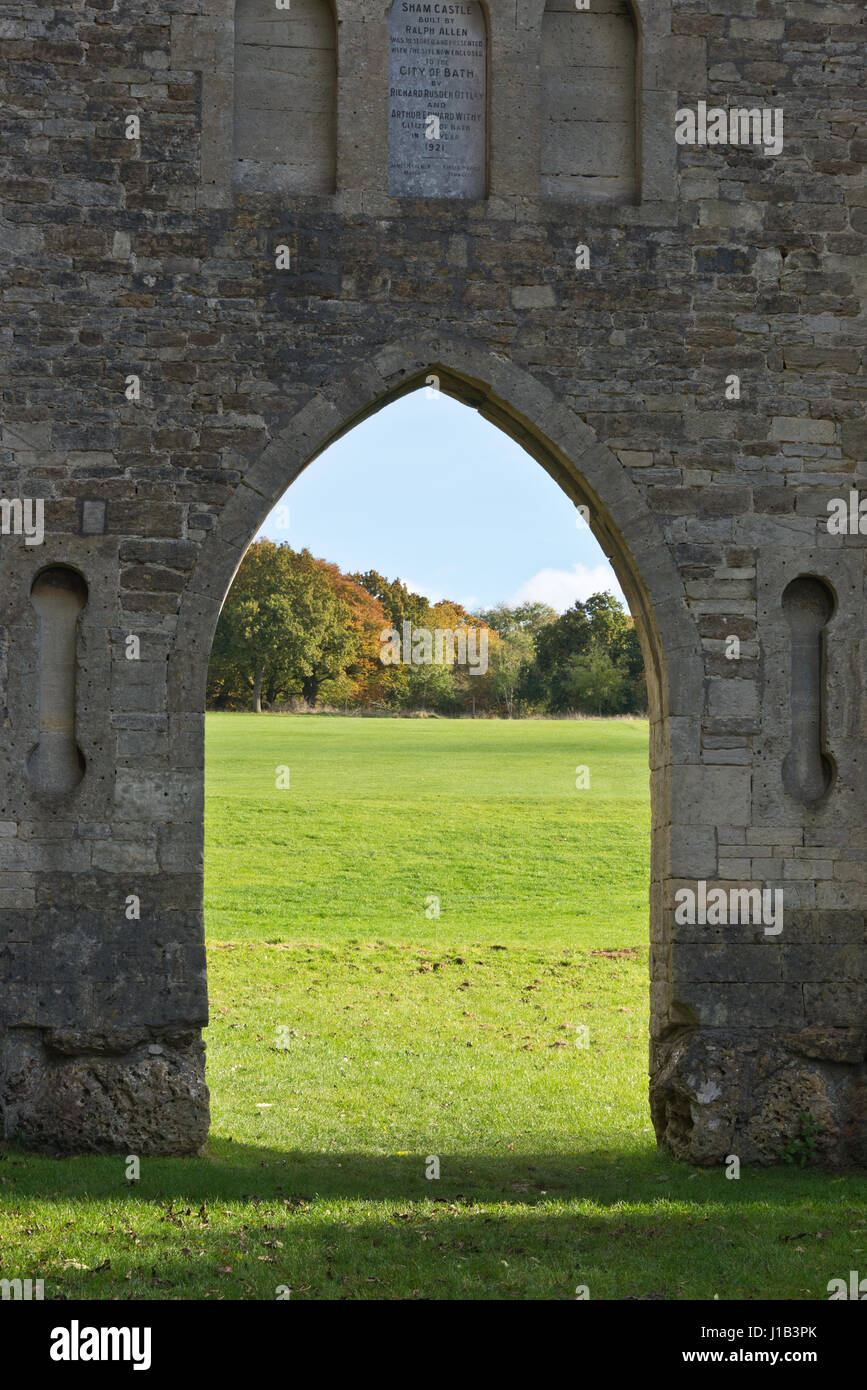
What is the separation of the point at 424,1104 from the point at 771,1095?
3.21 metres

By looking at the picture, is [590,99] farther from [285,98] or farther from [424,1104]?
[424,1104]

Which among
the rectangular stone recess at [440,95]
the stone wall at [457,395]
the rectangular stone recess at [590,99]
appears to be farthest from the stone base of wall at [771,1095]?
the rectangular stone recess at [440,95]

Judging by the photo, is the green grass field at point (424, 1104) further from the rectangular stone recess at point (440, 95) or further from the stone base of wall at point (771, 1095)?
the rectangular stone recess at point (440, 95)

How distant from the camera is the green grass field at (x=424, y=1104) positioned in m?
6.46

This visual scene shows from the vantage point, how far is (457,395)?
28.6ft

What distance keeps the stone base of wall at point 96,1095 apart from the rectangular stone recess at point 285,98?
484 centimetres

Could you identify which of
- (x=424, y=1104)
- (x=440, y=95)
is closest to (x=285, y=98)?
(x=440, y=95)

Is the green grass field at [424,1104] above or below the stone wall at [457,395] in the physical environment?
below

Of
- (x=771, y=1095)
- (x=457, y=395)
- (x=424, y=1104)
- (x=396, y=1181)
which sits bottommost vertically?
(x=424, y=1104)

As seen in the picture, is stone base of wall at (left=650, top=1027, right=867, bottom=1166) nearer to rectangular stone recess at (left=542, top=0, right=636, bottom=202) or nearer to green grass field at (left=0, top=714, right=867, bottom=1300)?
green grass field at (left=0, top=714, right=867, bottom=1300)

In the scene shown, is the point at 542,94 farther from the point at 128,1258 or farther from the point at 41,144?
the point at 128,1258

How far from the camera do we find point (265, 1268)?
6.34 m

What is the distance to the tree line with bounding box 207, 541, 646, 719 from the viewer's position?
34344mm

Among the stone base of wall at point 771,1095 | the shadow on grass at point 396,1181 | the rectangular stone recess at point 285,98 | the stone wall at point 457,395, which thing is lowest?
the shadow on grass at point 396,1181
